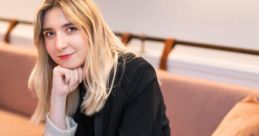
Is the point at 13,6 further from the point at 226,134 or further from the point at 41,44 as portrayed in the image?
the point at 226,134

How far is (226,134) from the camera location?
132cm

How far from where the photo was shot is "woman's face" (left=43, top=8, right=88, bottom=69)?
4.28ft

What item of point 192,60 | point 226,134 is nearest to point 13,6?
point 192,60

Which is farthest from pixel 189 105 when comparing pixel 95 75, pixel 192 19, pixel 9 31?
pixel 9 31

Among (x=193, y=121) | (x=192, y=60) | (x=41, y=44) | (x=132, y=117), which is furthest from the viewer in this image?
(x=192, y=60)

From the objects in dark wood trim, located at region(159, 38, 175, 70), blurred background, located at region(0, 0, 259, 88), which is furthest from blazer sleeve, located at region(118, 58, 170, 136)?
dark wood trim, located at region(159, 38, 175, 70)

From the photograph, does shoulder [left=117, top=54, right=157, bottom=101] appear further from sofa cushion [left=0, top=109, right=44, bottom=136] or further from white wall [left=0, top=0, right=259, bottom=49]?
sofa cushion [left=0, top=109, right=44, bottom=136]

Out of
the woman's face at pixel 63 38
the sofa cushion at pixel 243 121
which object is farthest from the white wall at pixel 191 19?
the woman's face at pixel 63 38

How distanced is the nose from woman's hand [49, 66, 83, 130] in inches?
4.3

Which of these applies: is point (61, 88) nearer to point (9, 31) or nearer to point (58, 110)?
point (58, 110)

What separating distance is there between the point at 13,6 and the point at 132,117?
2.41 metres

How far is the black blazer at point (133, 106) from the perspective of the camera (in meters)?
1.30

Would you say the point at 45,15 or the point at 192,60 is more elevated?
the point at 45,15

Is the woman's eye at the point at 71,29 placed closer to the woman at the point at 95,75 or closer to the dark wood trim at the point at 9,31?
the woman at the point at 95,75
